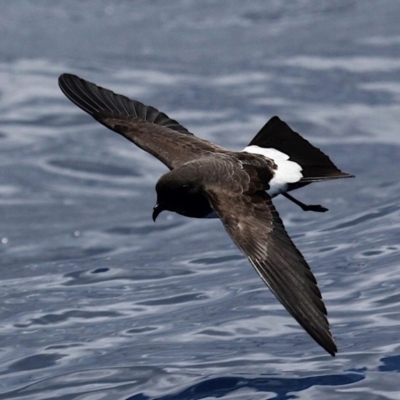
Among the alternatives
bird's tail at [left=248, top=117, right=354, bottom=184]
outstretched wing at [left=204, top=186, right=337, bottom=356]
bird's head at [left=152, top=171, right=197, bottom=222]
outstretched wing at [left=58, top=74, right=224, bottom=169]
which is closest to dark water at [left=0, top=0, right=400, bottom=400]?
outstretched wing at [left=204, top=186, right=337, bottom=356]

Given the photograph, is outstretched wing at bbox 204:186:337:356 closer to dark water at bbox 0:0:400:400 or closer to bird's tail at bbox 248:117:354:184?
bird's tail at bbox 248:117:354:184

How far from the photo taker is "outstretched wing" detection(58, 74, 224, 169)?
741cm

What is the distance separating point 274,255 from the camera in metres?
5.88

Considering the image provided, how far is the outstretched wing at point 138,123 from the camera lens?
24.3ft

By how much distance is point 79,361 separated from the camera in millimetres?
7113

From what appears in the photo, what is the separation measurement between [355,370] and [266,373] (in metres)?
0.51

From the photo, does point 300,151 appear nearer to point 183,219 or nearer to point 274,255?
point 274,255

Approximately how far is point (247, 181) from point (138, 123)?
5.16 ft

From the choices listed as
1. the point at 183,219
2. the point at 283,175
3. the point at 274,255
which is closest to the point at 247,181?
the point at 283,175

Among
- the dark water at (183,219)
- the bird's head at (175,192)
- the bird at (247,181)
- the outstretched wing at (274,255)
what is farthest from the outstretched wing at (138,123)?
the dark water at (183,219)

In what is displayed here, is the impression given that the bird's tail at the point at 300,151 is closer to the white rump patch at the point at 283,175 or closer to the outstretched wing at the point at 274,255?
the white rump patch at the point at 283,175

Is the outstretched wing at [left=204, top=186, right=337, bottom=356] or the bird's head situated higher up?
the bird's head

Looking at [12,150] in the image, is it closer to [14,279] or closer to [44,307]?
[14,279]

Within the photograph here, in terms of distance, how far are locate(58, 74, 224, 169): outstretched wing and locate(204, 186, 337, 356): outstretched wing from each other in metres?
1.01
